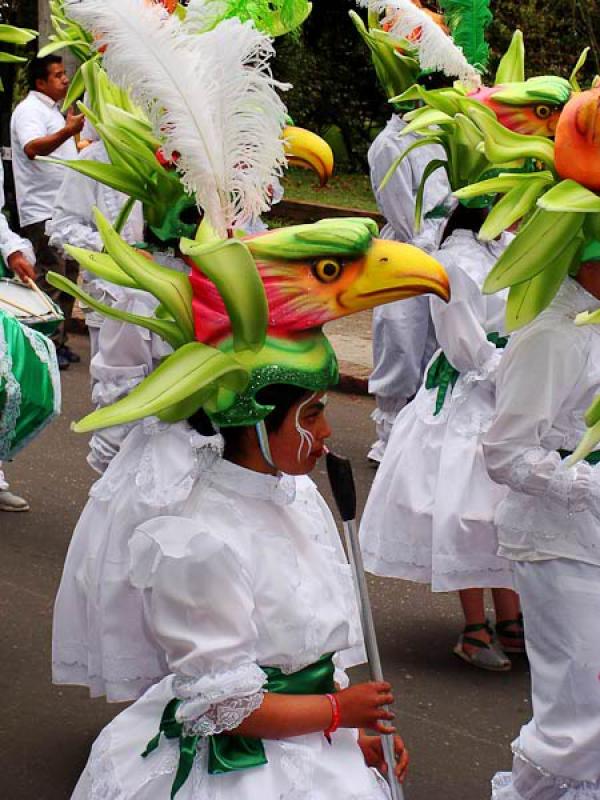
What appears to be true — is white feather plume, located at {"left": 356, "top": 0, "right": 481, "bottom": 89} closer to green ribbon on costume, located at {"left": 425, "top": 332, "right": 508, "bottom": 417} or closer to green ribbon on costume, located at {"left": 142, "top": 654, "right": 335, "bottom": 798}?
green ribbon on costume, located at {"left": 425, "top": 332, "right": 508, "bottom": 417}

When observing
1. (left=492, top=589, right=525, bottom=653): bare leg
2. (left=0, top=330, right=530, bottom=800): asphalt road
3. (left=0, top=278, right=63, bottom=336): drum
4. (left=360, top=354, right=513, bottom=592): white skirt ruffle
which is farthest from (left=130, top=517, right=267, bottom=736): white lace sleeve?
(left=492, top=589, right=525, bottom=653): bare leg

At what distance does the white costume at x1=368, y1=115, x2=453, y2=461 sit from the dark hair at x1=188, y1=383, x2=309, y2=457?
462 centimetres

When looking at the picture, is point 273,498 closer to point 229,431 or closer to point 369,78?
point 229,431

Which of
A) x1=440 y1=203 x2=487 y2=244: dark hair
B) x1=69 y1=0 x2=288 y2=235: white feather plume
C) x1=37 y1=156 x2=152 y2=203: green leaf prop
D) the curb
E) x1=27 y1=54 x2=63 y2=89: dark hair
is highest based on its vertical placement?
x1=69 y1=0 x2=288 y2=235: white feather plume

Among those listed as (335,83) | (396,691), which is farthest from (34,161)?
(335,83)

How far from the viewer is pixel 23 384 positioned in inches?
179

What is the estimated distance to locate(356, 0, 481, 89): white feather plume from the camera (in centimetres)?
577

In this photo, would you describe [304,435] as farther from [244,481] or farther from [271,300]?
[271,300]

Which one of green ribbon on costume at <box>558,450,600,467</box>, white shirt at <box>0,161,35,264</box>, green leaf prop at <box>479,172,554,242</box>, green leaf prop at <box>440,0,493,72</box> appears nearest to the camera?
green leaf prop at <box>479,172,554,242</box>

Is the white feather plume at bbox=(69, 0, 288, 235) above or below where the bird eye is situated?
above

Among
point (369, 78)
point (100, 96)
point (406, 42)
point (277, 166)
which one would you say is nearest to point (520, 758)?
point (277, 166)

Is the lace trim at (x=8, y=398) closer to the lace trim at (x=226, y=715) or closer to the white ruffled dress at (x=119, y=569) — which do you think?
the white ruffled dress at (x=119, y=569)

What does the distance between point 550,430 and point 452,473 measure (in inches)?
61.0

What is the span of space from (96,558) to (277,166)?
131 cm
